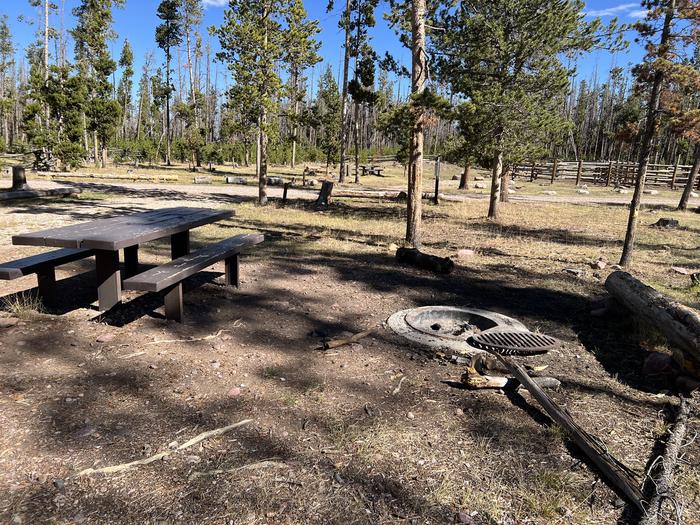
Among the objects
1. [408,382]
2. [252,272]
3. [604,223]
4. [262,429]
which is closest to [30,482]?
[262,429]

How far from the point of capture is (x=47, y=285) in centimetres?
473

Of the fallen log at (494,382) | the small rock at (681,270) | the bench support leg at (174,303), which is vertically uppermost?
the bench support leg at (174,303)

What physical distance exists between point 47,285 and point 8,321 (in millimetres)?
553

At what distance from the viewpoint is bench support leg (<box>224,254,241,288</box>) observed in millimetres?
5742

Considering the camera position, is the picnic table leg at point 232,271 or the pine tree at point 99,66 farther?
the pine tree at point 99,66

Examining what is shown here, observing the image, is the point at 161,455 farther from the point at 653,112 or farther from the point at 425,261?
the point at 653,112

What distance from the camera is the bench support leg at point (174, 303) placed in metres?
4.50

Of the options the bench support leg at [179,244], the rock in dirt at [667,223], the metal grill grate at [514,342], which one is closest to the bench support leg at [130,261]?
the bench support leg at [179,244]

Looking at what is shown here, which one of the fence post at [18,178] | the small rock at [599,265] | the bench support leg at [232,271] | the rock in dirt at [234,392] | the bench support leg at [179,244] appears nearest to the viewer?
the rock in dirt at [234,392]

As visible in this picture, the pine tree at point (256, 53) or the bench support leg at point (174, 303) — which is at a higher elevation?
the pine tree at point (256, 53)

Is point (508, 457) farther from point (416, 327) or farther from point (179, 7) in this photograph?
point (179, 7)

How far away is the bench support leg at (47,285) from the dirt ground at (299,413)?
16 cm

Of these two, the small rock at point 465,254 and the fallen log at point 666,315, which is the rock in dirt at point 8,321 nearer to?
the fallen log at point 666,315

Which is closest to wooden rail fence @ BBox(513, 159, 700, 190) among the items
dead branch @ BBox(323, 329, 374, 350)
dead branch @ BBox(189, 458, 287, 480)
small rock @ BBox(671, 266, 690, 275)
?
small rock @ BBox(671, 266, 690, 275)
